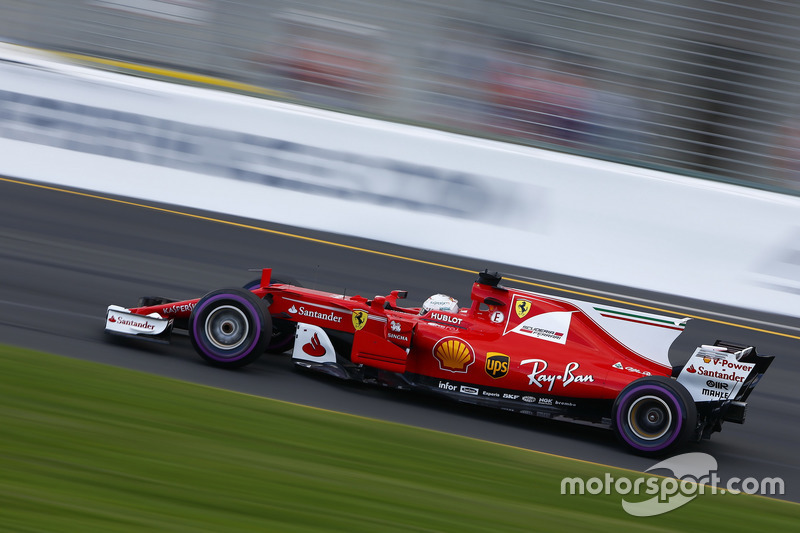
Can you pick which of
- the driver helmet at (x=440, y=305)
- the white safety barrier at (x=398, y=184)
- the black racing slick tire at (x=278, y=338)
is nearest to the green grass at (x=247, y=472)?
the black racing slick tire at (x=278, y=338)

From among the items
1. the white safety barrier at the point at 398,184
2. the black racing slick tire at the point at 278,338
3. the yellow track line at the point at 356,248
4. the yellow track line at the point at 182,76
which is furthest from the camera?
the yellow track line at the point at 182,76

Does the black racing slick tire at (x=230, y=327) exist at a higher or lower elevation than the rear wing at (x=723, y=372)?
lower

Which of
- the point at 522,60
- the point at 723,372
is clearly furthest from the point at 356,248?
the point at 723,372

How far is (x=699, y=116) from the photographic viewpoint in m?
11.8

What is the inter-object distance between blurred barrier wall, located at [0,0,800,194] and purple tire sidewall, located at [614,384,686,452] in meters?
5.74

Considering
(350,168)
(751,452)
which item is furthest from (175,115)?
(751,452)

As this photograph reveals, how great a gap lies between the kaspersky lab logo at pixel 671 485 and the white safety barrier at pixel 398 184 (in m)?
4.73

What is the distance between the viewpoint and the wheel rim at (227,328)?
6898mm

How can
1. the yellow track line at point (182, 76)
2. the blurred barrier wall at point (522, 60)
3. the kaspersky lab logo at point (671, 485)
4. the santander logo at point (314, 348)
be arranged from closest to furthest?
1. the kaspersky lab logo at point (671, 485)
2. the santander logo at point (314, 348)
3. the blurred barrier wall at point (522, 60)
4. the yellow track line at point (182, 76)

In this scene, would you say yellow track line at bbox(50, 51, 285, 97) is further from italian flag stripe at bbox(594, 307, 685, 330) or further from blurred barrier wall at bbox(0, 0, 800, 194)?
italian flag stripe at bbox(594, 307, 685, 330)

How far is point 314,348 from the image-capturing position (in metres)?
7.05

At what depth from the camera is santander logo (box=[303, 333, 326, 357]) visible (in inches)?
278

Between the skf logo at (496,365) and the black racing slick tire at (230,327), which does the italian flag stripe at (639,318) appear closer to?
the skf logo at (496,365)

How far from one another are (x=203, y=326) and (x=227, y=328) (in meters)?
0.17
